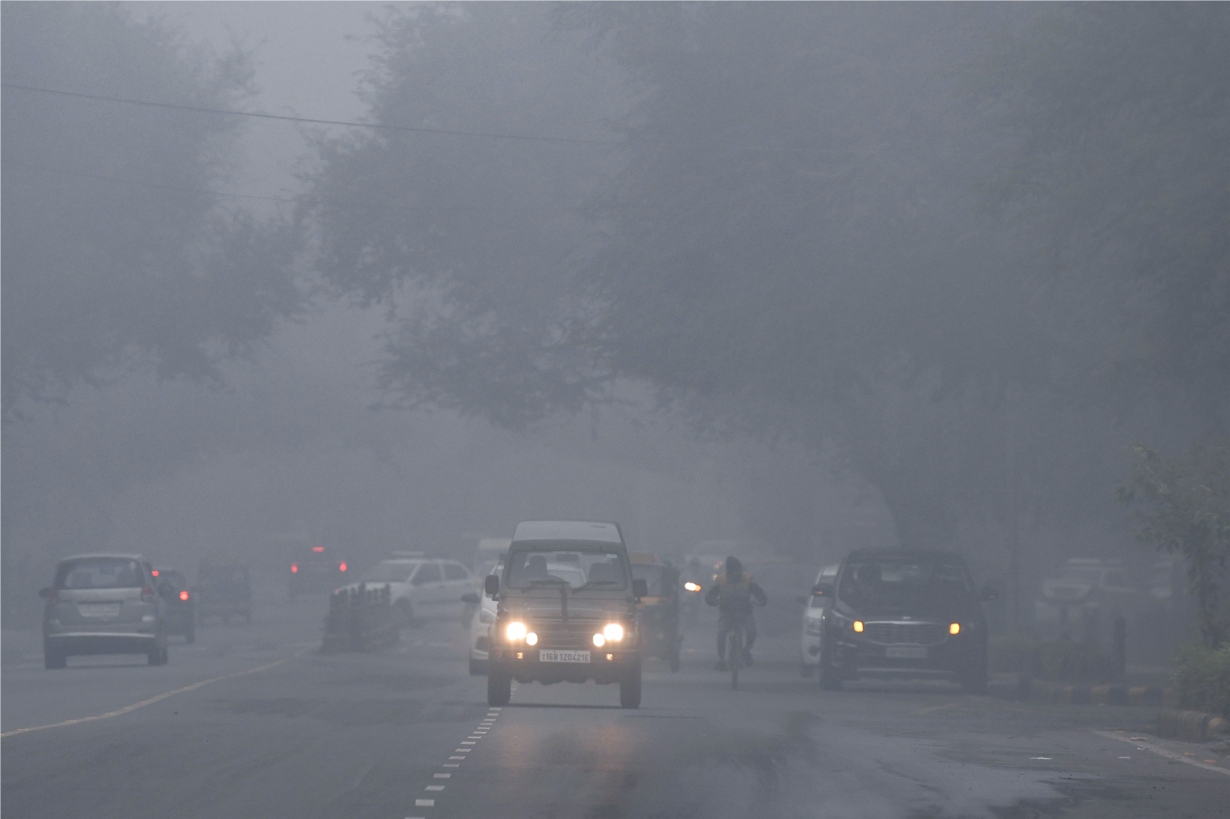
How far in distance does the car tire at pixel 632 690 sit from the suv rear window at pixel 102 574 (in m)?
11.3

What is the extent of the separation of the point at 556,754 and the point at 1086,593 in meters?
35.8

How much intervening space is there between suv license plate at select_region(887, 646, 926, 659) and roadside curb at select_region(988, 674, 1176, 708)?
1.32m

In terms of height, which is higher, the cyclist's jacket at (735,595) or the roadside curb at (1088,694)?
the cyclist's jacket at (735,595)

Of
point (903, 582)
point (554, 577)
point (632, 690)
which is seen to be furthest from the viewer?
point (903, 582)

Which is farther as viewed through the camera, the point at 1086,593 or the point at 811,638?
the point at 1086,593

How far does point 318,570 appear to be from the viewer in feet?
243

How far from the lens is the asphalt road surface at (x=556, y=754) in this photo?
37.6 ft

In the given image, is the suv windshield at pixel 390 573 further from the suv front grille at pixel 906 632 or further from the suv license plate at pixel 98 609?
the suv front grille at pixel 906 632

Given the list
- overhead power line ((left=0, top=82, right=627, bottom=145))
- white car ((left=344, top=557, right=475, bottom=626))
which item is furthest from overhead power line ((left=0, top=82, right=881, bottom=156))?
white car ((left=344, top=557, right=475, bottom=626))

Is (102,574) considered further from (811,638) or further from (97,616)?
(811,638)

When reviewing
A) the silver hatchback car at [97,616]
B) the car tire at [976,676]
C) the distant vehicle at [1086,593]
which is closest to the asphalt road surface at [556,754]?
the car tire at [976,676]

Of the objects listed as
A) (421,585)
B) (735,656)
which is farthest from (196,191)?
(735,656)

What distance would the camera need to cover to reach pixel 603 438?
3492 inches

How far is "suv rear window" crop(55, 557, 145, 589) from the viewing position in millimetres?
28172
